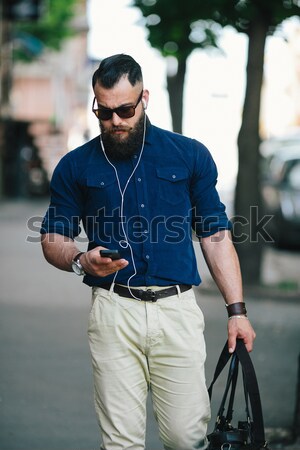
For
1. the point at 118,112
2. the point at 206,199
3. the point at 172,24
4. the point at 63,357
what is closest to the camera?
the point at 118,112

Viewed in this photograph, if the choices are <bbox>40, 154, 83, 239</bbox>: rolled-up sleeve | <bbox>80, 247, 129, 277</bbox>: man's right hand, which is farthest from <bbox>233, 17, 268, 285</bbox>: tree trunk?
<bbox>80, 247, 129, 277</bbox>: man's right hand

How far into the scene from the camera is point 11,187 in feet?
106

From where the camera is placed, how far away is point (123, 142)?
3670mm

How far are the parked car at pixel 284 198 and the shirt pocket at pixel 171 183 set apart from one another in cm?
1259

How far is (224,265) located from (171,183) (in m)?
0.40

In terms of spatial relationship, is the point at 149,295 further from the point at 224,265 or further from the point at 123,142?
the point at 123,142

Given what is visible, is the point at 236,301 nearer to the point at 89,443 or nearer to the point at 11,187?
the point at 89,443

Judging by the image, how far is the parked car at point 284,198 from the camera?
16203 mm

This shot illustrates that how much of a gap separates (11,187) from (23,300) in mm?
21963

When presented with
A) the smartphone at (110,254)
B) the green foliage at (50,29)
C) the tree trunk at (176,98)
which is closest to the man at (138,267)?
the smartphone at (110,254)

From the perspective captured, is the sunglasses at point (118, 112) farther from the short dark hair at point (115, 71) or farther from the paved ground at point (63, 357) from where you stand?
the paved ground at point (63, 357)

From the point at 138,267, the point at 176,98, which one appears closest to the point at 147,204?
the point at 138,267

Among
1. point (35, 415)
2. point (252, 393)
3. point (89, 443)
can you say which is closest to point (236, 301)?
point (252, 393)

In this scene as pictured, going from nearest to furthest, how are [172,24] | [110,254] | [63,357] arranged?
1. [110,254]
2. [63,357]
3. [172,24]
